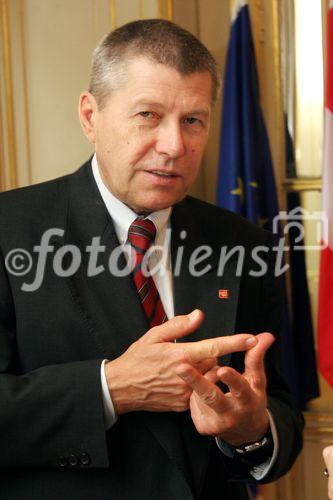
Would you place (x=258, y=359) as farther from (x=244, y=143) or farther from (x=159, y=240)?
(x=244, y=143)

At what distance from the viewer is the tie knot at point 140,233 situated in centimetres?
215

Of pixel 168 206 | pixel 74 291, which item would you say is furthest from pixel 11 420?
pixel 168 206

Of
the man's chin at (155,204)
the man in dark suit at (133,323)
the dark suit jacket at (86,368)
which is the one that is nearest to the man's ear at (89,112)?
the man in dark suit at (133,323)

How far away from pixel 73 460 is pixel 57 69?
2581 millimetres

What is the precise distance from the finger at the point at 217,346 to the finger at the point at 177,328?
4 centimetres

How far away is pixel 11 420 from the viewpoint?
6.22 ft

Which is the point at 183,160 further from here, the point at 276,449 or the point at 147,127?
the point at 276,449

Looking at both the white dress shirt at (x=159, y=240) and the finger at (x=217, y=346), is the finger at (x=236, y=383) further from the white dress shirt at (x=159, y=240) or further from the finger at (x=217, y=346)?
the white dress shirt at (x=159, y=240)

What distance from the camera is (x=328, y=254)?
Result: 381 cm

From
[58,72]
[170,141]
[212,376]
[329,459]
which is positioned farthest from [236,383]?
[58,72]

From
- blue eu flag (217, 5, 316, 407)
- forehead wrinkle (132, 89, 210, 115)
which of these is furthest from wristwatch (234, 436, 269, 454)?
blue eu flag (217, 5, 316, 407)

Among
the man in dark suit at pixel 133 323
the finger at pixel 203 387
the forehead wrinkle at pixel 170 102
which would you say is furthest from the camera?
the forehead wrinkle at pixel 170 102

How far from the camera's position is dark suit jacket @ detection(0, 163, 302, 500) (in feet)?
6.23

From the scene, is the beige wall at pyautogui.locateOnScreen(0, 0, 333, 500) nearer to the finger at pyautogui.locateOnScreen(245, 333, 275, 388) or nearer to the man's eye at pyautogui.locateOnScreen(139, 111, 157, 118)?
the man's eye at pyautogui.locateOnScreen(139, 111, 157, 118)
